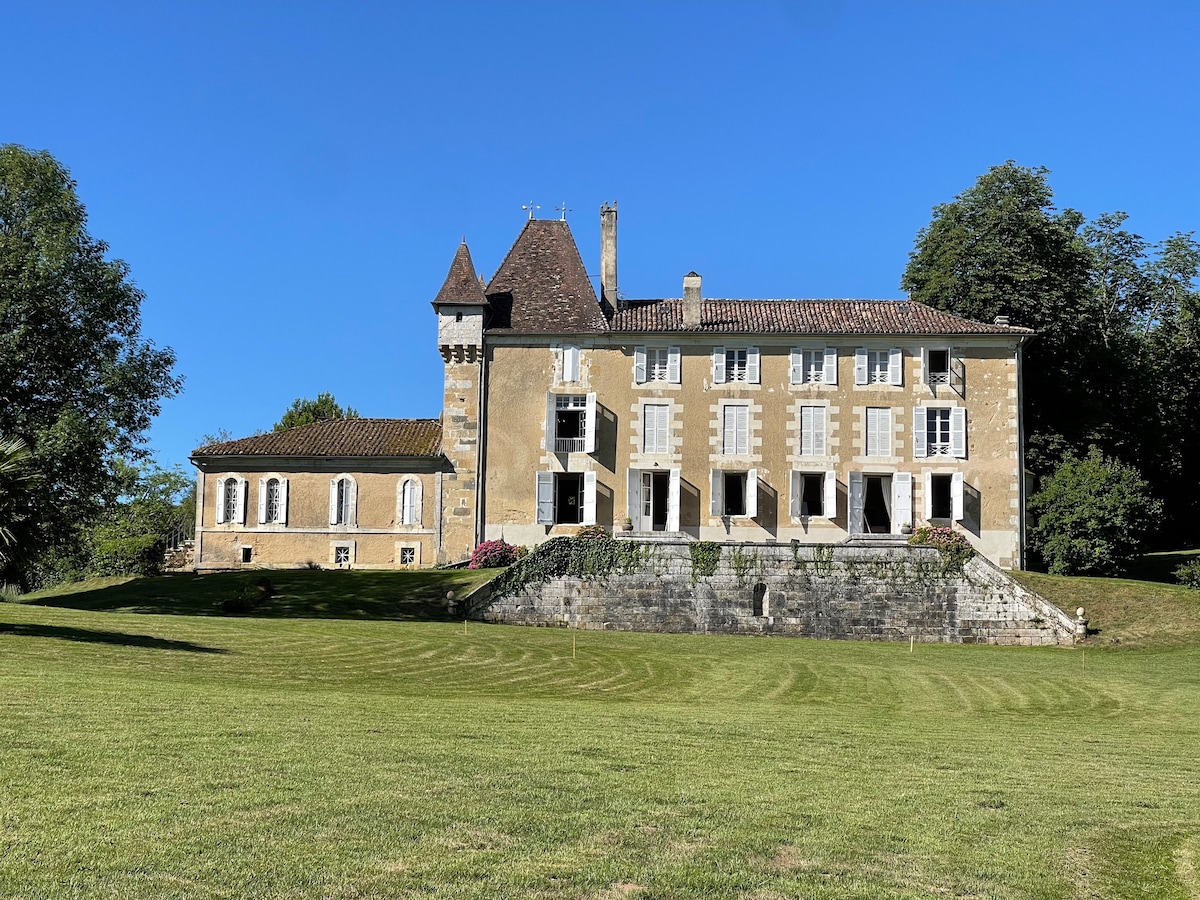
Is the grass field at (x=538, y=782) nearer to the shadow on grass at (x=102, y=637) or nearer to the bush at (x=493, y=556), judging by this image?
the shadow on grass at (x=102, y=637)

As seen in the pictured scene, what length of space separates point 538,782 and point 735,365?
28940mm

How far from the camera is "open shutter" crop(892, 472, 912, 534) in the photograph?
1404 inches

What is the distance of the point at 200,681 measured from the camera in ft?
46.4

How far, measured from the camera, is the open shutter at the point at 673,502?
3591 cm

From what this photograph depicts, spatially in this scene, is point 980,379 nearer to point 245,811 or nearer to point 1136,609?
point 1136,609

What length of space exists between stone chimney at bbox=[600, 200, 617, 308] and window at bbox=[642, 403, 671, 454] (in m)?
3.68

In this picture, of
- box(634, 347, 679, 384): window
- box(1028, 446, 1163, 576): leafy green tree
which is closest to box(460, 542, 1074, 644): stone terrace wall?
box(1028, 446, 1163, 576): leafy green tree

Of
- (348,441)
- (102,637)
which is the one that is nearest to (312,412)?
(348,441)

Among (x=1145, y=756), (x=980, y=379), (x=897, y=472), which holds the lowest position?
(x=1145, y=756)

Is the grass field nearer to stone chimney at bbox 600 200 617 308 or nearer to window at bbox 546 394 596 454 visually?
window at bbox 546 394 596 454

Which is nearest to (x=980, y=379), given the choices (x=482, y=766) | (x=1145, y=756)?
(x=1145, y=756)

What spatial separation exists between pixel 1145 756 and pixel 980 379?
25.4m

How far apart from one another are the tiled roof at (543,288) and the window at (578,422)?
2114 mm

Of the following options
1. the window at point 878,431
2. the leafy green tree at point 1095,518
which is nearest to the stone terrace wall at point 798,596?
the leafy green tree at point 1095,518
